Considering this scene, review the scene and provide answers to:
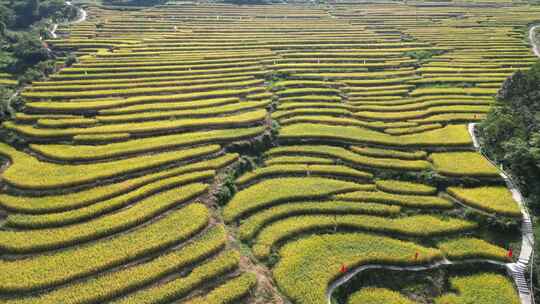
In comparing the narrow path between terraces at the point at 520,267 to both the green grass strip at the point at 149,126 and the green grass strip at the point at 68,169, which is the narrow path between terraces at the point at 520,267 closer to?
the green grass strip at the point at 68,169

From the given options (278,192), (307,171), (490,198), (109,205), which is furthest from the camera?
(307,171)

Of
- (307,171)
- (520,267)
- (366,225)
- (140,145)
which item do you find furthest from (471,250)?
(140,145)

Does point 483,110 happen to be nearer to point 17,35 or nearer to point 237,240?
point 237,240

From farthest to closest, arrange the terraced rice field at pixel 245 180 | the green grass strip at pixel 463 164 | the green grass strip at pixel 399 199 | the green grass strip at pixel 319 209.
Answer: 1. the green grass strip at pixel 463 164
2. the green grass strip at pixel 399 199
3. the green grass strip at pixel 319 209
4. the terraced rice field at pixel 245 180

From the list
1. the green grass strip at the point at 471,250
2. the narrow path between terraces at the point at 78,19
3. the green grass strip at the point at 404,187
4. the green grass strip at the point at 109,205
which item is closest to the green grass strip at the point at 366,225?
the green grass strip at the point at 471,250

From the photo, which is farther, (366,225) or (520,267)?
(366,225)

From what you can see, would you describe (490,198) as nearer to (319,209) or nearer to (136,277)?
(319,209)

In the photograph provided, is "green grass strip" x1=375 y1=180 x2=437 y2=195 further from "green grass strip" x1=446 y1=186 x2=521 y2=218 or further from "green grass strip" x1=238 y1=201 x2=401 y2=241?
"green grass strip" x1=238 y1=201 x2=401 y2=241

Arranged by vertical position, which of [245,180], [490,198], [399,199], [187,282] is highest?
[245,180]
